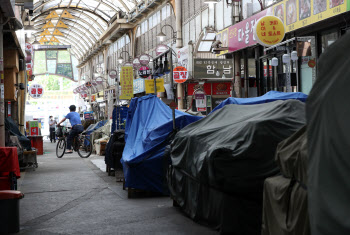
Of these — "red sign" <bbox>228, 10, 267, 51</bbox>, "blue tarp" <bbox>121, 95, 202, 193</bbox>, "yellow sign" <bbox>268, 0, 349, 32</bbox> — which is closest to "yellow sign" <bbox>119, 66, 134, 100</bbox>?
"red sign" <bbox>228, 10, 267, 51</bbox>

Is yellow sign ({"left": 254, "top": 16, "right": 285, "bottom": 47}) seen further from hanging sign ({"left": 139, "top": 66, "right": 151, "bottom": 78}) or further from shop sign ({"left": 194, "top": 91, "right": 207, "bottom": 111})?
shop sign ({"left": 194, "top": 91, "right": 207, "bottom": 111})

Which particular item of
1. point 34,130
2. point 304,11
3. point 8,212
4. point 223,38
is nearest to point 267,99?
point 304,11

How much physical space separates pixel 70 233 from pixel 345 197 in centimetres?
450

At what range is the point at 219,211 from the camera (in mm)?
5793

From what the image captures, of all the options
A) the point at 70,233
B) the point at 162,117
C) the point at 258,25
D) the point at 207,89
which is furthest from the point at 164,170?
the point at 207,89

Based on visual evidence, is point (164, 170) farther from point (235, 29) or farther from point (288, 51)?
point (235, 29)

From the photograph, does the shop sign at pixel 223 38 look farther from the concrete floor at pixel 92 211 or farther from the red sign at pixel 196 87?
the concrete floor at pixel 92 211

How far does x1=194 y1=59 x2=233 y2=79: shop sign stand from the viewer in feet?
78.3

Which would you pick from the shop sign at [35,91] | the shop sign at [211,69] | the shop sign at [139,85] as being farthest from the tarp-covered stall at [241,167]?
the shop sign at [139,85]

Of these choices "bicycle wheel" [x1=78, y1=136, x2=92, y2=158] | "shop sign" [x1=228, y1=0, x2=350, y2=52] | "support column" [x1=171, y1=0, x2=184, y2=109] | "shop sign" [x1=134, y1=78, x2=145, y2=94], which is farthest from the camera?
"shop sign" [x1=134, y1=78, x2=145, y2=94]

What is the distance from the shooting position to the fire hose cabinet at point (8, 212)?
6.36m

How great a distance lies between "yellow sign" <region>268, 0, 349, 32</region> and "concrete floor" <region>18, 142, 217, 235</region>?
20.0 feet

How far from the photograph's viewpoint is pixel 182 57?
27.0 meters

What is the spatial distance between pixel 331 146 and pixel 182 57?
962 inches
